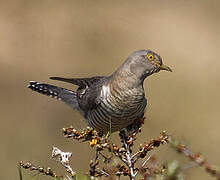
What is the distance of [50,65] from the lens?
11.4 metres

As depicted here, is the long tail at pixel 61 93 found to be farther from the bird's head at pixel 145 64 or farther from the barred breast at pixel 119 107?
the bird's head at pixel 145 64

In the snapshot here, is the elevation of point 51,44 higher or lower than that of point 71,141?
higher

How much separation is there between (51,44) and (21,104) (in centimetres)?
280

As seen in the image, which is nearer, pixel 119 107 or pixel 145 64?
pixel 119 107

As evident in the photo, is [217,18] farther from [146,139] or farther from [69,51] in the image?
[146,139]

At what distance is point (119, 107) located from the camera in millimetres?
3984

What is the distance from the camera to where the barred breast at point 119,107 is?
3955 millimetres

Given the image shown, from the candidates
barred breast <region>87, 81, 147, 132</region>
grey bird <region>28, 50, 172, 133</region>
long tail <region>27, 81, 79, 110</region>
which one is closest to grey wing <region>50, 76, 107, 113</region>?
grey bird <region>28, 50, 172, 133</region>

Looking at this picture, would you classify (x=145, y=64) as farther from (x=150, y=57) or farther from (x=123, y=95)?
(x=123, y=95)

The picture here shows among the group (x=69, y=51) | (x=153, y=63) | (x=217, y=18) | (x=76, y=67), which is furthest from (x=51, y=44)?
(x=153, y=63)

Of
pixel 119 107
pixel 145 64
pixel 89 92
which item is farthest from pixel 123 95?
pixel 89 92

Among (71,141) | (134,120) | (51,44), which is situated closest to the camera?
(134,120)

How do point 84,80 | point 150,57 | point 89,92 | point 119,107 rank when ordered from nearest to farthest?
point 119,107, point 150,57, point 89,92, point 84,80

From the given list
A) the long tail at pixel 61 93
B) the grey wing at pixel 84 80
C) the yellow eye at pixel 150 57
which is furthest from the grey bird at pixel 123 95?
the long tail at pixel 61 93
